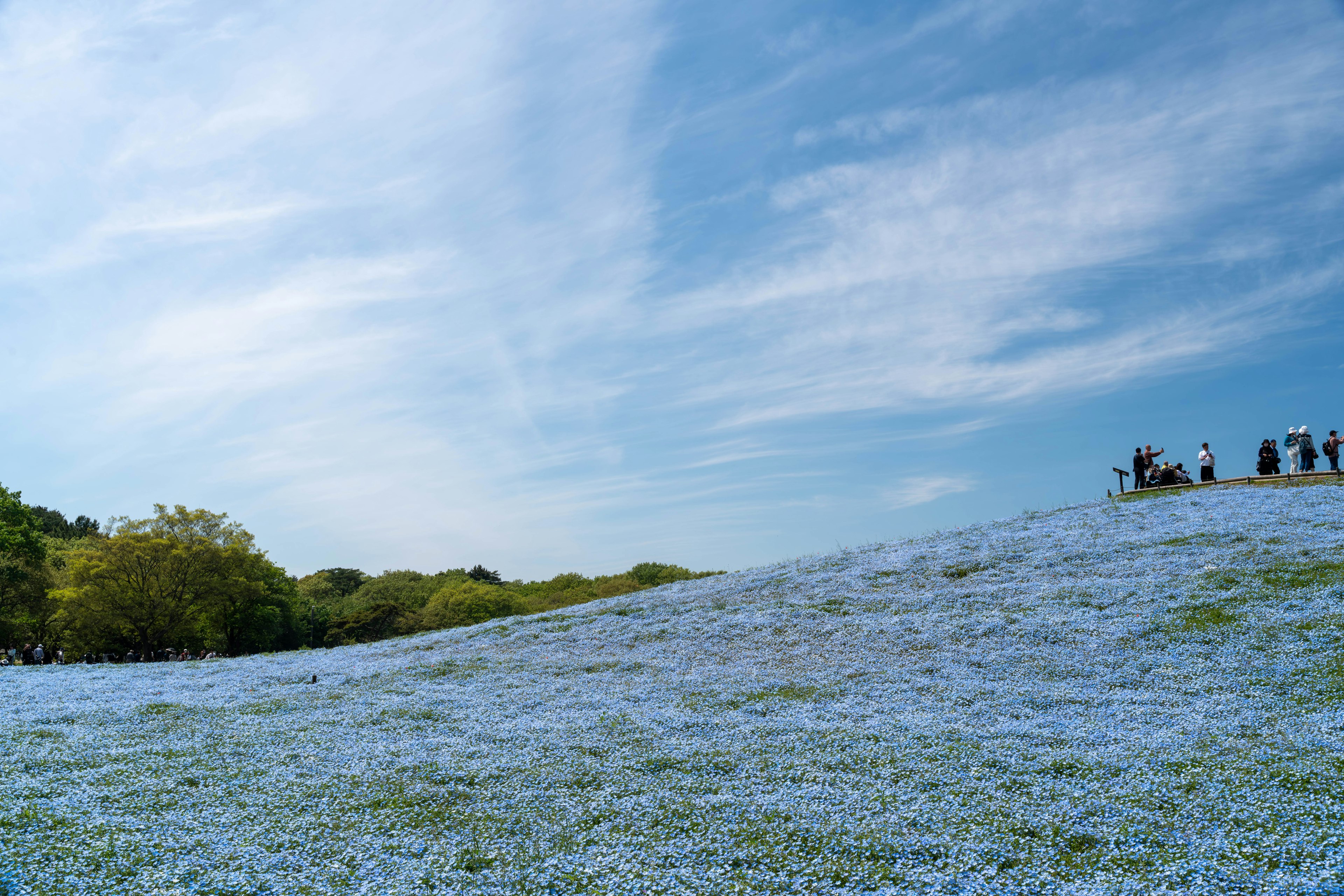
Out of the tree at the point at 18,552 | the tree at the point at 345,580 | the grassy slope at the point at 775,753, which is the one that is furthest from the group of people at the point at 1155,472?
the tree at the point at 345,580

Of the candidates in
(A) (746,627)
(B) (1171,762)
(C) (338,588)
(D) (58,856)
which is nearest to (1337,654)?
(B) (1171,762)

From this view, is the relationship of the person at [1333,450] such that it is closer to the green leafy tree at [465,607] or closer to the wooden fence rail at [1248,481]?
the wooden fence rail at [1248,481]

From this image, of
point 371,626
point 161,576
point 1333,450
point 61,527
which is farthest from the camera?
point 61,527

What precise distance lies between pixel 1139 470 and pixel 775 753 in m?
28.7

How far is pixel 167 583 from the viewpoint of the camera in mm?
46688

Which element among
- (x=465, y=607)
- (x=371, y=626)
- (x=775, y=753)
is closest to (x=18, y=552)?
(x=465, y=607)

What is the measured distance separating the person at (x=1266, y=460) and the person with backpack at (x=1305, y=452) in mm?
1780

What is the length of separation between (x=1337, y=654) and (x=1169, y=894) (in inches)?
397

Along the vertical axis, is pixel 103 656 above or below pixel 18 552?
below

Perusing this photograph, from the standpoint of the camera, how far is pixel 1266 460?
32656 millimetres

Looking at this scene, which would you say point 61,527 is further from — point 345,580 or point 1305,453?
point 1305,453

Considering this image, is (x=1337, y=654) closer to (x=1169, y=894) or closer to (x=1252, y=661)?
(x=1252, y=661)

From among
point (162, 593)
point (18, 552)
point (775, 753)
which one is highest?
point (18, 552)

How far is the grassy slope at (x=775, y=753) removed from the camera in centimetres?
867
